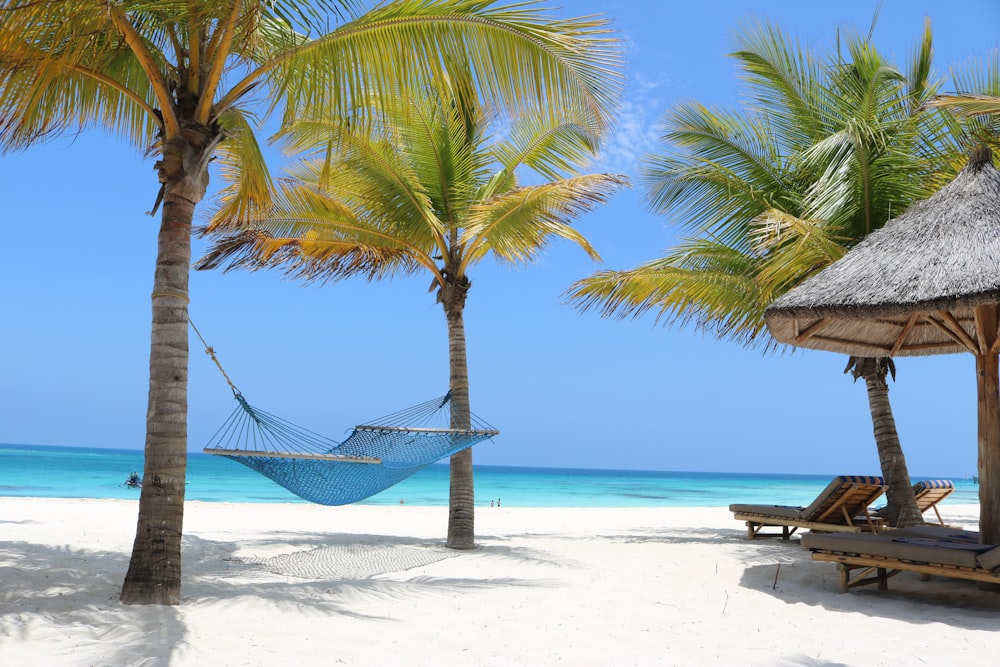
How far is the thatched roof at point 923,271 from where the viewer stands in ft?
12.4

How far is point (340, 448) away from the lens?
17.4ft

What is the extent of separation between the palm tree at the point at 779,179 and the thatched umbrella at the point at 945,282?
1391 millimetres

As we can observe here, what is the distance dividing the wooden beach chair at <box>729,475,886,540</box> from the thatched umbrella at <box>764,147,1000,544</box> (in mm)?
1574

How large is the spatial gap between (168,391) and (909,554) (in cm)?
355

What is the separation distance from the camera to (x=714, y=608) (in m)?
3.73

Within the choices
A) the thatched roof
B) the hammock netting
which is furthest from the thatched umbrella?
the hammock netting

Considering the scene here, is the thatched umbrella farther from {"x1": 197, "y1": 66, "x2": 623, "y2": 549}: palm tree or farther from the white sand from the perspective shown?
{"x1": 197, "y1": 66, "x2": 623, "y2": 549}: palm tree

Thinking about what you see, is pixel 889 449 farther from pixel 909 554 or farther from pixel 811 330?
pixel 909 554

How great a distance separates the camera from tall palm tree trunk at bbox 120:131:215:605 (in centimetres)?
336

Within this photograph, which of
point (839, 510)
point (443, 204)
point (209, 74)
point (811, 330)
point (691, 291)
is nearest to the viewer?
point (209, 74)

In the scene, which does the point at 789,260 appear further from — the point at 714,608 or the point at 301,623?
the point at 301,623

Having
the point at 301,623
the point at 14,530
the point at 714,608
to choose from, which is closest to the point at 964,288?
the point at 714,608

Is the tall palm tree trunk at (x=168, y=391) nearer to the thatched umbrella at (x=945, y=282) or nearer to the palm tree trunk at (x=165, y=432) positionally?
the palm tree trunk at (x=165, y=432)

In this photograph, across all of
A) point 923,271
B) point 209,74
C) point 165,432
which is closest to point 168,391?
point 165,432
